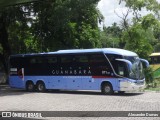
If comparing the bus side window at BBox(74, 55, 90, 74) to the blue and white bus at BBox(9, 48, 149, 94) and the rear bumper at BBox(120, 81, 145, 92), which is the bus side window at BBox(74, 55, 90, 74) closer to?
the blue and white bus at BBox(9, 48, 149, 94)

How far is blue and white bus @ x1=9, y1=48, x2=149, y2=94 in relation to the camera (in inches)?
902

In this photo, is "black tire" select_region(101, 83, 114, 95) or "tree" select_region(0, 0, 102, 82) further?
"tree" select_region(0, 0, 102, 82)

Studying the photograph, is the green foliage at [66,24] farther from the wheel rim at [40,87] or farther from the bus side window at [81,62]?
the wheel rim at [40,87]

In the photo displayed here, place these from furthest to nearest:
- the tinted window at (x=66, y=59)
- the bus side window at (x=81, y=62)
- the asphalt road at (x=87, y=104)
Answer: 1. the tinted window at (x=66, y=59)
2. the bus side window at (x=81, y=62)
3. the asphalt road at (x=87, y=104)

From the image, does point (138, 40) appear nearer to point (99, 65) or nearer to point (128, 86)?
point (99, 65)

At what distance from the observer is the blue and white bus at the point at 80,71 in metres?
22.9

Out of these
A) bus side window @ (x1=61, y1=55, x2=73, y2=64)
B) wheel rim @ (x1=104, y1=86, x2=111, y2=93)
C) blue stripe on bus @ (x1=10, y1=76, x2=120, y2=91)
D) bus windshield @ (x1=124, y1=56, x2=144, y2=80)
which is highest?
bus side window @ (x1=61, y1=55, x2=73, y2=64)

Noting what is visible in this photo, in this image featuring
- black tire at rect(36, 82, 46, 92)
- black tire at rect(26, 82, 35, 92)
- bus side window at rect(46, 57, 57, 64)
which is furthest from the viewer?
black tire at rect(26, 82, 35, 92)

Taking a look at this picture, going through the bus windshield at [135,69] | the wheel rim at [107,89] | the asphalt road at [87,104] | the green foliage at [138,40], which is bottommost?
the asphalt road at [87,104]

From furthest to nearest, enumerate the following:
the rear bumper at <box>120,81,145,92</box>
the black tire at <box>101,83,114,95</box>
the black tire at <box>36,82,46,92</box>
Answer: the black tire at <box>36,82,46,92</box>
the black tire at <box>101,83,114,95</box>
the rear bumper at <box>120,81,145,92</box>

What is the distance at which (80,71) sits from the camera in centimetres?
2475

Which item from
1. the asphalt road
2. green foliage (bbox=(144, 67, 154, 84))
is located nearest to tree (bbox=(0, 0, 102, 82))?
green foliage (bbox=(144, 67, 154, 84))

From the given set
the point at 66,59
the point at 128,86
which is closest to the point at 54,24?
the point at 66,59

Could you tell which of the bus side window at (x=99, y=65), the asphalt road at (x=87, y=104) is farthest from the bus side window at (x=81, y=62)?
the asphalt road at (x=87, y=104)
